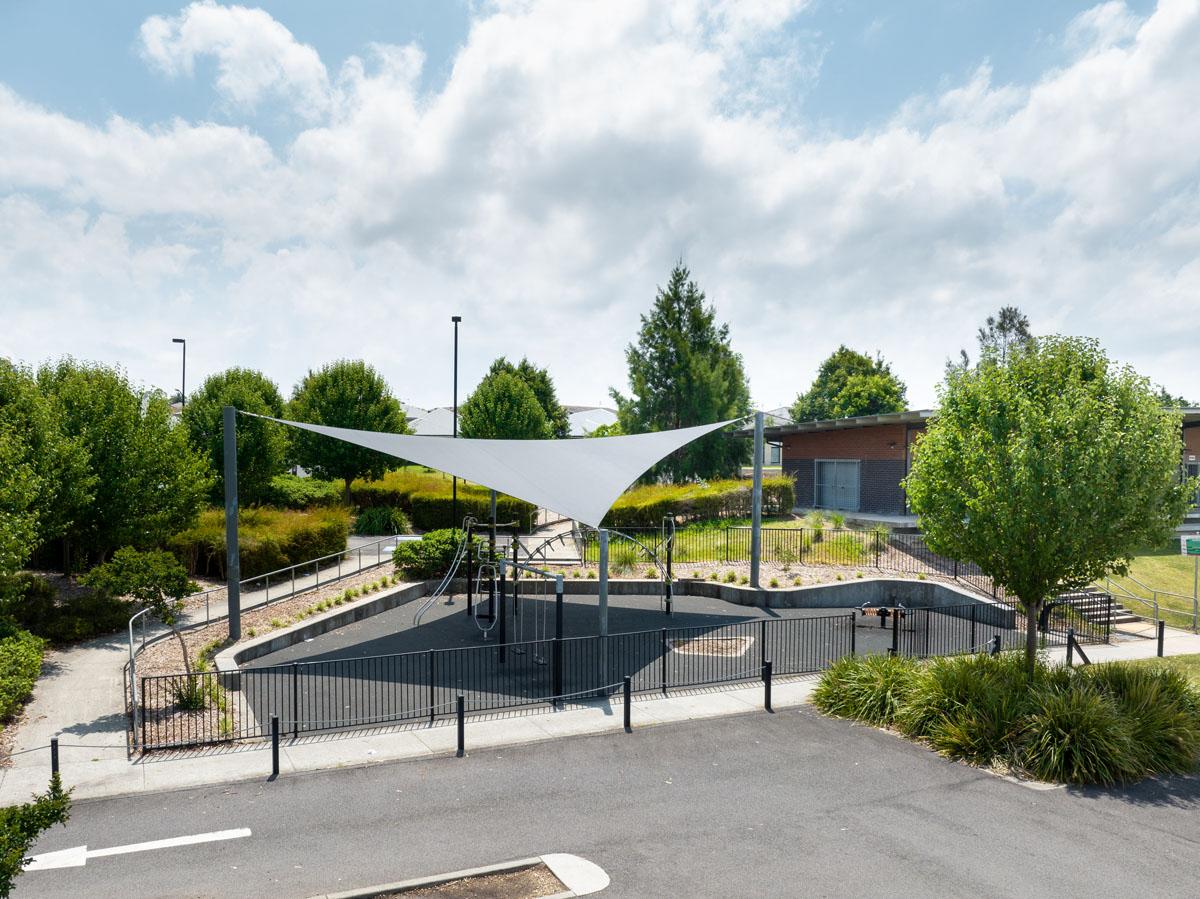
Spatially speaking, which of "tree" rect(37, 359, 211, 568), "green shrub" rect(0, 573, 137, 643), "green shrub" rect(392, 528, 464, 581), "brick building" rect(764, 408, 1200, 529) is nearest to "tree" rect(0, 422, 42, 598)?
"green shrub" rect(0, 573, 137, 643)

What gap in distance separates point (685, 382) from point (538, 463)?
93.5 feet

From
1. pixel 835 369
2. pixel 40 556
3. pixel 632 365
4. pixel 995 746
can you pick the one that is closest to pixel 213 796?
pixel 995 746

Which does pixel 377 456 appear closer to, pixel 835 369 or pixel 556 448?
pixel 556 448

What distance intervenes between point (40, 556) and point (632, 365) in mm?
31257

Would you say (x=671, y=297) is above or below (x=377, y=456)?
above

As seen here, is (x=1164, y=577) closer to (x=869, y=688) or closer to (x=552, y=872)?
(x=869, y=688)

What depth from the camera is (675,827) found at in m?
8.27

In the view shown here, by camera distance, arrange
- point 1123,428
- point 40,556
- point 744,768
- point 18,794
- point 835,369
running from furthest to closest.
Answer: point 835,369, point 40,556, point 1123,428, point 744,768, point 18,794

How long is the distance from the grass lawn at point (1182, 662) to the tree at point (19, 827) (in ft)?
53.7

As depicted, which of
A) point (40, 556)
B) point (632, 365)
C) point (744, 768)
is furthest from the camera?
point (632, 365)

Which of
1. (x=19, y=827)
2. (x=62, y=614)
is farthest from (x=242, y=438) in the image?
(x=19, y=827)

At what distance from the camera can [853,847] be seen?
7820mm

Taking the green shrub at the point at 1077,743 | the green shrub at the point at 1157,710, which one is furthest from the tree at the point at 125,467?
the green shrub at the point at 1157,710

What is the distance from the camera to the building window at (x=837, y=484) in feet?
120
